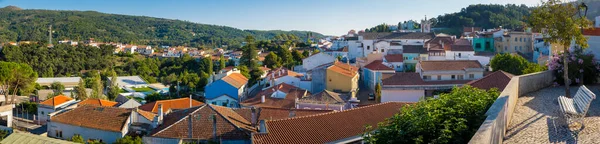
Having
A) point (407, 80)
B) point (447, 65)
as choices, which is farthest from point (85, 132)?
point (447, 65)

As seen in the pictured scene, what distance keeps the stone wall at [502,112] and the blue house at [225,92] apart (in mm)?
19709

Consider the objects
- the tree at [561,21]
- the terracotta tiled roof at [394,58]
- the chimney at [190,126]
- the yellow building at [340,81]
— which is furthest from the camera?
the terracotta tiled roof at [394,58]

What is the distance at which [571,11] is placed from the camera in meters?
10.6

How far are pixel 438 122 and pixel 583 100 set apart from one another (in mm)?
2742

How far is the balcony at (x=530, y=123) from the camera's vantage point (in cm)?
641

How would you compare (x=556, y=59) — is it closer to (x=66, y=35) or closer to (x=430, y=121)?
(x=430, y=121)

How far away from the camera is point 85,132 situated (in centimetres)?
1958

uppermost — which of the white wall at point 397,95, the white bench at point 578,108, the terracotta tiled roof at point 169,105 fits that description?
the white bench at point 578,108

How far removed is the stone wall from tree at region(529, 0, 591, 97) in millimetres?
906

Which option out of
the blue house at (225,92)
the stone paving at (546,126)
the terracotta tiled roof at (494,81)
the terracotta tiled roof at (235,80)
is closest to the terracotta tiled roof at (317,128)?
the stone paving at (546,126)

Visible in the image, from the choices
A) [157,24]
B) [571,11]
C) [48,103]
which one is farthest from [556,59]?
[157,24]

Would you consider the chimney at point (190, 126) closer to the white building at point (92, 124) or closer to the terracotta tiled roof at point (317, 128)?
the terracotta tiled roof at point (317, 128)

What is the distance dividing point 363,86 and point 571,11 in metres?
22.6

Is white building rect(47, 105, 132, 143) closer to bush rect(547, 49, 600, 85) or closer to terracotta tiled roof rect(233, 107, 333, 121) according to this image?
terracotta tiled roof rect(233, 107, 333, 121)
